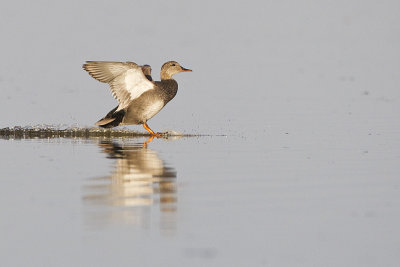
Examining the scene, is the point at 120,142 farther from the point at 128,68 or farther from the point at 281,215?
the point at 281,215

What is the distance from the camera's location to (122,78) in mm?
12812

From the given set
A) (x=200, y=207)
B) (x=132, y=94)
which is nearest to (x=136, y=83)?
(x=132, y=94)

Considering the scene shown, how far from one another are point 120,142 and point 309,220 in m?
6.18

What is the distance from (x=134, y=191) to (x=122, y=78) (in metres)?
5.59

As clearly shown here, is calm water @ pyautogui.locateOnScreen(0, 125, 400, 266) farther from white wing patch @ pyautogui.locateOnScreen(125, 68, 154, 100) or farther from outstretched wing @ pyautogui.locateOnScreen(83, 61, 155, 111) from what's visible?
white wing patch @ pyautogui.locateOnScreen(125, 68, 154, 100)

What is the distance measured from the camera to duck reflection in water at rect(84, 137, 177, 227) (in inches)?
249

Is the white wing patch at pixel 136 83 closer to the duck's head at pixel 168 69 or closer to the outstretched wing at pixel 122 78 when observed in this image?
the outstretched wing at pixel 122 78

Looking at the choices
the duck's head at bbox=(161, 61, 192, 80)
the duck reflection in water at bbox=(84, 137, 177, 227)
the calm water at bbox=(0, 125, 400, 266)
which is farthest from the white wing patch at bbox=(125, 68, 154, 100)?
the duck reflection in water at bbox=(84, 137, 177, 227)

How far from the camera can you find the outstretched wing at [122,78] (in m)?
12.5

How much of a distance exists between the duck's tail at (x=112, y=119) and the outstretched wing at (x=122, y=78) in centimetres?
11

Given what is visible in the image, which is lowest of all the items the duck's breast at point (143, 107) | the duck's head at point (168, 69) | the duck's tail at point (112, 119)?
the duck's tail at point (112, 119)

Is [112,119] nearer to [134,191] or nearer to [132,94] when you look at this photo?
[132,94]

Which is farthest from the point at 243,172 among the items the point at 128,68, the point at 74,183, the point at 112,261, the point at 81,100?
the point at 81,100

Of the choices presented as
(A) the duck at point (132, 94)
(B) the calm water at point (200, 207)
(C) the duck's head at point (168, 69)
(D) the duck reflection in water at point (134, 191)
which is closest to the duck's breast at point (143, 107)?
(A) the duck at point (132, 94)
